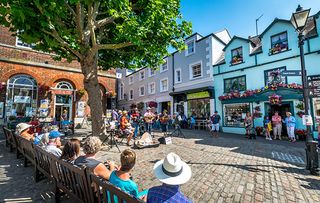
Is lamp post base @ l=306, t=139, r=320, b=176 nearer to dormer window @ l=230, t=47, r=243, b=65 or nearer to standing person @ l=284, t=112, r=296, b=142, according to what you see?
standing person @ l=284, t=112, r=296, b=142

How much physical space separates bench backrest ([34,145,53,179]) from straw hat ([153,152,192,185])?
2.48 metres

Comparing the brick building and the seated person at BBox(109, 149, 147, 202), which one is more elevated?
the brick building

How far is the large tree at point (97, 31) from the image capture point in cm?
560

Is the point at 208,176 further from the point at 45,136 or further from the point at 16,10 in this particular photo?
the point at 16,10

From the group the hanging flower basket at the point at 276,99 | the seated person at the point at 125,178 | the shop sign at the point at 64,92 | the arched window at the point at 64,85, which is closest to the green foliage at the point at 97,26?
the seated person at the point at 125,178

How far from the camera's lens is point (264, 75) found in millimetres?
12250

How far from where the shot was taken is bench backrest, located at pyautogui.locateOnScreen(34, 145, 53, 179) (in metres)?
3.46

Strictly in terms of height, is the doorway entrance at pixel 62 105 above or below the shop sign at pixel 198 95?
below

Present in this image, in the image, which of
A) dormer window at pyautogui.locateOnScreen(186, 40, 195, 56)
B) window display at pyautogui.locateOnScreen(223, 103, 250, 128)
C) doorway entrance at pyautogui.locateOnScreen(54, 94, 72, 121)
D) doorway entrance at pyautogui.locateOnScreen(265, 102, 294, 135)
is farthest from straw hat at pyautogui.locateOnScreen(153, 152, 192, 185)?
dormer window at pyautogui.locateOnScreen(186, 40, 195, 56)

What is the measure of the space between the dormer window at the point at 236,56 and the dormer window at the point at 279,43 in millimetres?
2261

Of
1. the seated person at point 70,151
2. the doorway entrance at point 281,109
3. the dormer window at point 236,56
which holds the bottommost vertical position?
the seated person at point 70,151

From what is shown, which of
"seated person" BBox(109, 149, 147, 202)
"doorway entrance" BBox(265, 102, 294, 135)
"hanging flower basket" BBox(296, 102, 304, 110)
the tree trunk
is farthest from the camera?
"doorway entrance" BBox(265, 102, 294, 135)

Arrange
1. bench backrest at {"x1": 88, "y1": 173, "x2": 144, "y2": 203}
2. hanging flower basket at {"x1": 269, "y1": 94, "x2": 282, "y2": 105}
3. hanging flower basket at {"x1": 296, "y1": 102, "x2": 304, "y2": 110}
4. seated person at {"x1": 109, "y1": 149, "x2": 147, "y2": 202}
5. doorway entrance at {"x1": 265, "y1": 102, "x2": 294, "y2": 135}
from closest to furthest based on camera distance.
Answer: bench backrest at {"x1": 88, "y1": 173, "x2": 144, "y2": 203} → seated person at {"x1": 109, "y1": 149, "x2": 147, "y2": 202} → hanging flower basket at {"x1": 296, "y1": 102, "x2": 304, "y2": 110} → hanging flower basket at {"x1": 269, "y1": 94, "x2": 282, "y2": 105} → doorway entrance at {"x1": 265, "y1": 102, "x2": 294, "y2": 135}

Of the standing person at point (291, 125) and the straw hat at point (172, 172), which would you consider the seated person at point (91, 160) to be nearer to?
the straw hat at point (172, 172)
